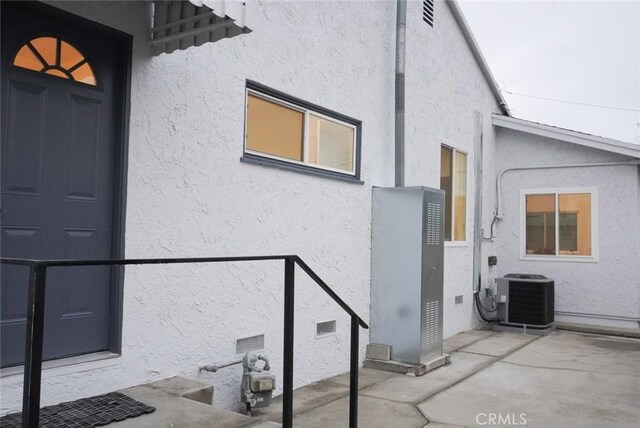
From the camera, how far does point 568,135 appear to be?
8.94 metres

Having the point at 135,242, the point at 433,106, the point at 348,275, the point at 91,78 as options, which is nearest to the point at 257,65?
the point at 91,78

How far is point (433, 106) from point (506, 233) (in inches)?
135

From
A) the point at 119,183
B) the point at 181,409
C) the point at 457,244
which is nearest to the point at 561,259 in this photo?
the point at 457,244

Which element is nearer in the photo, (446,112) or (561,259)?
(446,112)

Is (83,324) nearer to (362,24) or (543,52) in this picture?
(362,24)

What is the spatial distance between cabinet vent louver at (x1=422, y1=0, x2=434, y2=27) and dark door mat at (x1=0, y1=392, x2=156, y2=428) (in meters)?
6.45

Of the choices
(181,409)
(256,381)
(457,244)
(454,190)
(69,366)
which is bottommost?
(256,381)

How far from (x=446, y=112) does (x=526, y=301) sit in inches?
132

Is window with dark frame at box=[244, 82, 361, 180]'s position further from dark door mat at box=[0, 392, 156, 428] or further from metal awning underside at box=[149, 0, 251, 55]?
dark door mat at box=[0, 392, 156, 428]

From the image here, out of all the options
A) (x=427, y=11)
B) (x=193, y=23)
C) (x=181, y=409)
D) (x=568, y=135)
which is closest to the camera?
(x=181, y=409)

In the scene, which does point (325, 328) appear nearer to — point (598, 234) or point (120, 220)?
point (120, 220)

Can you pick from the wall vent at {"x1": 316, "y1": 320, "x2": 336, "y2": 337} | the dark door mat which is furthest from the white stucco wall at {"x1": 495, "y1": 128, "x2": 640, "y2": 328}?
the dark door mat

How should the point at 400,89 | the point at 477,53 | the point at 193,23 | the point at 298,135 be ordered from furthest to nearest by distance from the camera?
the point at 477,53, the point at 400,89, the point at 298,135, the point at 193,23

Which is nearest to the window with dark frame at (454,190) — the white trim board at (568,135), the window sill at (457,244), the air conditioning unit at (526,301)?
the window sill at (457,244)
